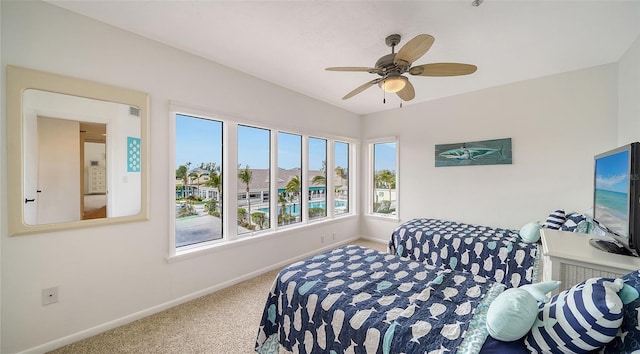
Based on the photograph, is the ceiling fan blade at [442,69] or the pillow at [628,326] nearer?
the pillow at [628,326]

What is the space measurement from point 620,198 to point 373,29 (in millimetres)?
2151

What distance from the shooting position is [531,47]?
7.68 ft

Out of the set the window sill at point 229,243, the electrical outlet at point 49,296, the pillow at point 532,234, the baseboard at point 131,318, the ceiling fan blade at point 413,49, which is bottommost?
the baseboard at point 131,318

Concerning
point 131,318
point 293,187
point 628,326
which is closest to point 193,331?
point 131,318

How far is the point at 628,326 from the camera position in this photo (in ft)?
2.63

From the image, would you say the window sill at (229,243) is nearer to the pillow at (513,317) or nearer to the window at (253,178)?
the window at (253,178)

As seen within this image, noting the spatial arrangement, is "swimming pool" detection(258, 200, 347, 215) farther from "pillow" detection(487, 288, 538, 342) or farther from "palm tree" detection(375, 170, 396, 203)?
"pillow" detection(487, 288, 538, 342)

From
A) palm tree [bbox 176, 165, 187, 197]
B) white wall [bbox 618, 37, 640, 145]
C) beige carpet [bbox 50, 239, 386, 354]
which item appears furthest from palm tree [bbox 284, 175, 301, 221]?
white wall [bbox 618, 37, 640, 145]

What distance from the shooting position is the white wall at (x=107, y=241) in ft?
5.51

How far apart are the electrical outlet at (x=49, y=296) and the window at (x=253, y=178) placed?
1.61m

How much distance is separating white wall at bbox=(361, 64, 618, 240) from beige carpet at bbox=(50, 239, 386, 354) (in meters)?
3.19

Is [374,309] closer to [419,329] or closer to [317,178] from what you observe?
[419,329]

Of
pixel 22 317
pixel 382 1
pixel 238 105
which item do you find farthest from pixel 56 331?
pixel 382 1

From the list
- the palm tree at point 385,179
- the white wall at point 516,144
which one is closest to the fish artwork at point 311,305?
the white wall at point 516,144
